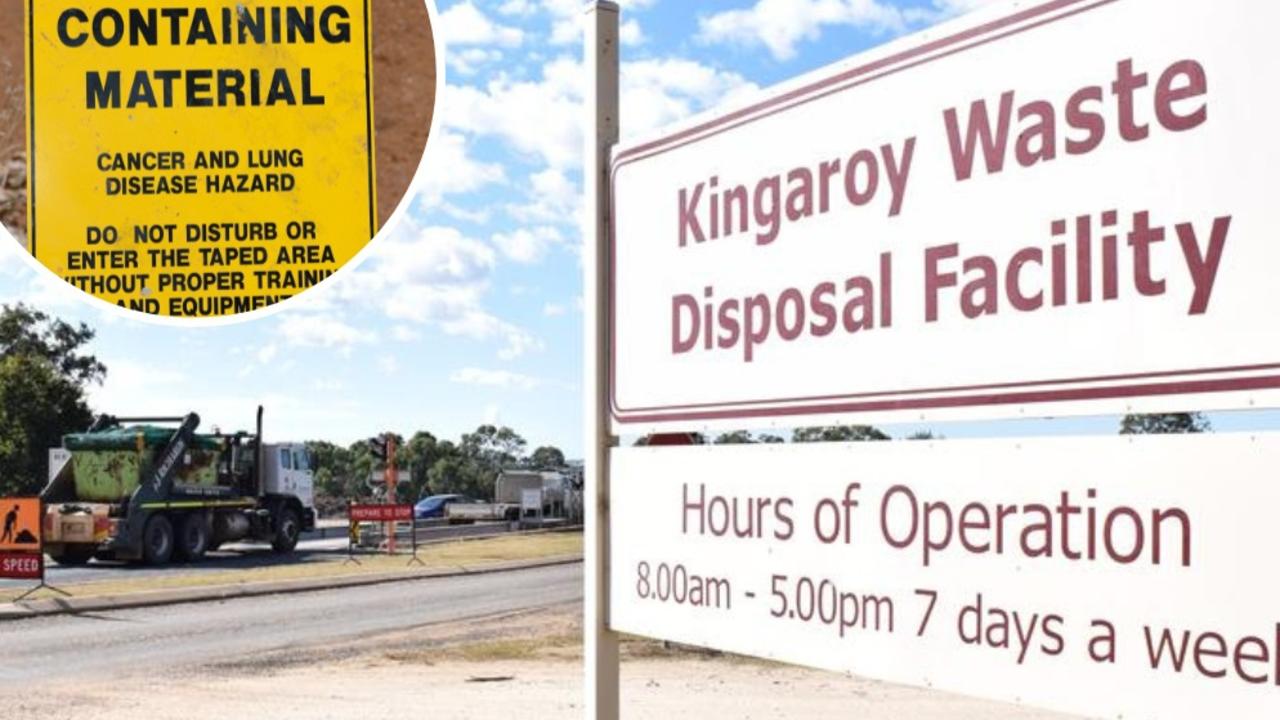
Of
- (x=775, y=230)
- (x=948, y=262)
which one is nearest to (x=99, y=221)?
(x=775, y=230)

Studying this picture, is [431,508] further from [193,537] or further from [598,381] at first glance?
[598,381]

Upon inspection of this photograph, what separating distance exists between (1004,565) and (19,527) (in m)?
18.5

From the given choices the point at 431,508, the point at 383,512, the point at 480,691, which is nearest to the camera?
the point at 480,691

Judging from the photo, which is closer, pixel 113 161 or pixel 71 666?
pixel 113 161

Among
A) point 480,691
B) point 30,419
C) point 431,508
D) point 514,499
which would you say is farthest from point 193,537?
point 431,508

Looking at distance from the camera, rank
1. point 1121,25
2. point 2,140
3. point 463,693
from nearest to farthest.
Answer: point 1121,25, point 2,140, point 463,693

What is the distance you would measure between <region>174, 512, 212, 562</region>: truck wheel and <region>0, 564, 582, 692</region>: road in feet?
28.1

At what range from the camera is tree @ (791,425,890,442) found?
4.71m

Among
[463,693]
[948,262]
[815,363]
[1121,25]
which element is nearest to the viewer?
[1121,25]

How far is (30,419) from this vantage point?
5819 centimetres

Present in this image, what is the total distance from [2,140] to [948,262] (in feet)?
24.7

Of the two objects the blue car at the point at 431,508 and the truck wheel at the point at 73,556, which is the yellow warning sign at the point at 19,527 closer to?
the truck wheel at the point at 73,556

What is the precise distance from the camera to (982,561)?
156 inches

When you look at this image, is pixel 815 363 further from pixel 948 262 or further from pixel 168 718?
pixel 168 718
